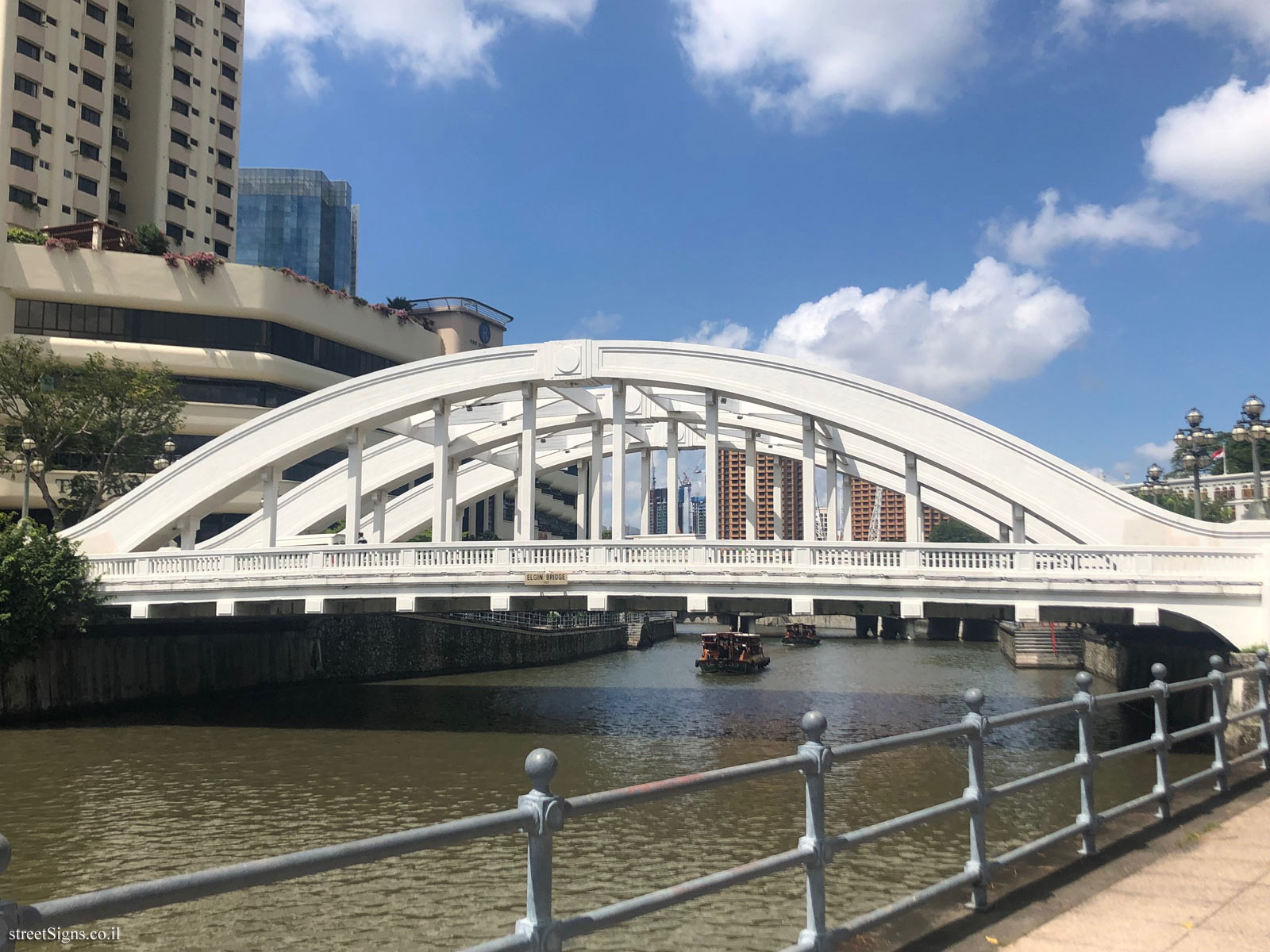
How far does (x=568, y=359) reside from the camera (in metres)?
26.1

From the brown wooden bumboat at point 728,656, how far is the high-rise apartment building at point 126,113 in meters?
39.8

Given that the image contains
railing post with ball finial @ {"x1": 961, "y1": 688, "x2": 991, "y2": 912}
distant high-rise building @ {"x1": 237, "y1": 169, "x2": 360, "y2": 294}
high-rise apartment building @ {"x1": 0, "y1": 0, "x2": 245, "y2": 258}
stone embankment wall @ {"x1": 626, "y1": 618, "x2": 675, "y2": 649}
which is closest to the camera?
railing post with ball finial @ {"x1": 961, "y1": 688, "x2": 991, "y2": 912}

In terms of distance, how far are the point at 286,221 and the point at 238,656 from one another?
147 metres

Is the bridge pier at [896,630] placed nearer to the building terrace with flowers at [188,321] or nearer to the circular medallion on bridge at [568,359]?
the building terrace with flowers at [188,321]

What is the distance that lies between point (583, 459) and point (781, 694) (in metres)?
10.8

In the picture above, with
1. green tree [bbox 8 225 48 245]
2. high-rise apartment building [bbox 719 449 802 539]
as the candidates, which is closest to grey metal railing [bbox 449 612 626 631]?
green tree [bbox 8 225 48 245]

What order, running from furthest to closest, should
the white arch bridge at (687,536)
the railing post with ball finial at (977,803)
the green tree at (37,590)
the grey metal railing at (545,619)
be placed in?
the grey metal railing at (545,619)
the green tree at (37,590)
the white arch bridge at (687,536)
the railing post with ball finial at (977,803)

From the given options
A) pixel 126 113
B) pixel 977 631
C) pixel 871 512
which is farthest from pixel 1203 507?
pixel 126 113

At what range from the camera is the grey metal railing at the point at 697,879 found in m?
2.74

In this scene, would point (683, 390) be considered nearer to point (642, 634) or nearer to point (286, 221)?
point (642, 634)

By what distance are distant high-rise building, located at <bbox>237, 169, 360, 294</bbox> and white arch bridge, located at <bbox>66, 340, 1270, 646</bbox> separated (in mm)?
139092

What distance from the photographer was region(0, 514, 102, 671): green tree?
22.8 m

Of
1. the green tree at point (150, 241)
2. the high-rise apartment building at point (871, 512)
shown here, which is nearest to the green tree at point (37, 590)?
the green tree at point (150, 241)

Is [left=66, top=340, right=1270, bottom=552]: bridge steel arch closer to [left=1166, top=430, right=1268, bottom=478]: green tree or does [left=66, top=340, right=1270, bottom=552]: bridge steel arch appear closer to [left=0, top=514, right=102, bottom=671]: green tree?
[left=0, top=514, right=102, bottom=671]: green tree
